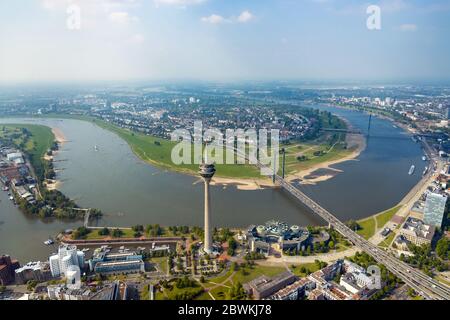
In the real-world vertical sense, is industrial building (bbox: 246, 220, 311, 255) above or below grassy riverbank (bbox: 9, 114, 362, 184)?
below

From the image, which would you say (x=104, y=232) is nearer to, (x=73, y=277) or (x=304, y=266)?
(x=73, y=277)

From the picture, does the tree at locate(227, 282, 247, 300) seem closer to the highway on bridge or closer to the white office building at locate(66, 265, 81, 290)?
the white office building at locate(66, 265, 81, 290)

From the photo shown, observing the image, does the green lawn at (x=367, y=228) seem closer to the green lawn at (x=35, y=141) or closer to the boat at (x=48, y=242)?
the boat at (x=48, y=242)

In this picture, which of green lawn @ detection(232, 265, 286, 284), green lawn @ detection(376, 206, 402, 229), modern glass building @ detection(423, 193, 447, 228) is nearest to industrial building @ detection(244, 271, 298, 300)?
green lawn @ detection(232, 265, 286, 284)

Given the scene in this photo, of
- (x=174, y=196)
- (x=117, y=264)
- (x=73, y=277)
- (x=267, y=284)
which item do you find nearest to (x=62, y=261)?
(x=73, y=277)

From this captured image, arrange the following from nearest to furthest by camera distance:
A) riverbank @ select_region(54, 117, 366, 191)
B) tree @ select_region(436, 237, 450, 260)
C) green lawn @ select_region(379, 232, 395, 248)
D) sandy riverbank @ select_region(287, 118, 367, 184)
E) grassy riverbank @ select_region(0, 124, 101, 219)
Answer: tree @ select_region(436, 237, 450, 260)
green lawn @ select_region(379, 232, 395, 248)
grassy riverbank @ select_region(0, 124, 101, 219)
riverbank @ select_region(54, 117, 366, 191)
sandy riverbank @ select_region(287, 118, 367, 184)

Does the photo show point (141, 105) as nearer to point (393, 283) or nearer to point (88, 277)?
point (88, 277)
